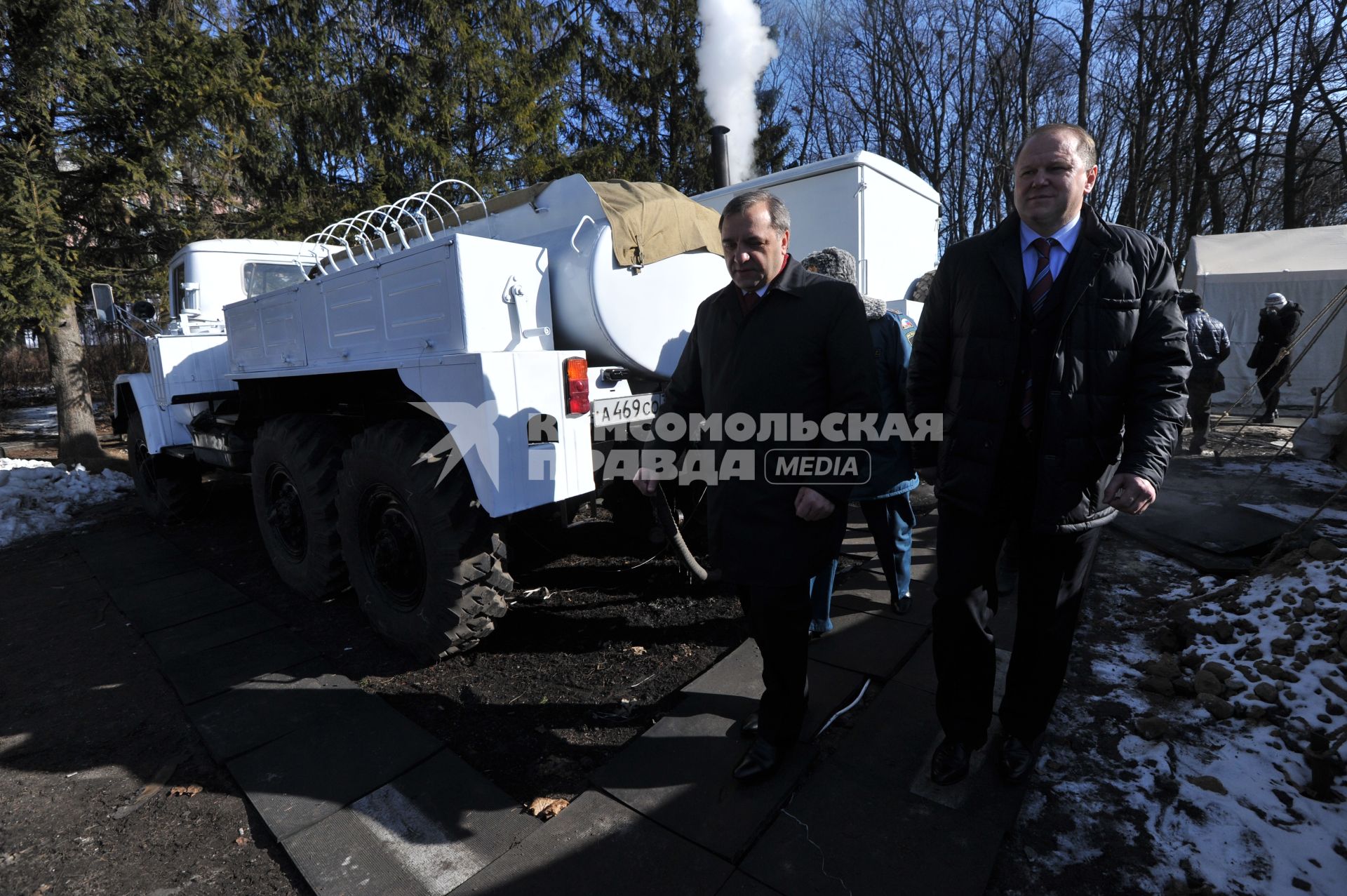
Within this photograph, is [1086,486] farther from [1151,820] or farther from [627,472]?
[627,472]

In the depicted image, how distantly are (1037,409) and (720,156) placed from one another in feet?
20.5

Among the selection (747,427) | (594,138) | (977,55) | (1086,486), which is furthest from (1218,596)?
(977,55)

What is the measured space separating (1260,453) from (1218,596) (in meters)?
5.18

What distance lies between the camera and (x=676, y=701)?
265 cm

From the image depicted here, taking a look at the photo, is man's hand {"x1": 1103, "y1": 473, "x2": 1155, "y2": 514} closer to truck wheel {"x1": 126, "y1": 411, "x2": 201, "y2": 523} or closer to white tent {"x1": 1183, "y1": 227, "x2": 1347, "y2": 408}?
truck wheel {"x1": 126, "y1": 411, "x2": 201, "y2": 523}

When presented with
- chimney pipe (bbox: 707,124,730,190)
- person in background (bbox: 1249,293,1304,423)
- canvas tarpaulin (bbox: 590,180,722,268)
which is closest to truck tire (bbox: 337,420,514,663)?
canvas tarpaulin (bbox: 590,180,722,268)

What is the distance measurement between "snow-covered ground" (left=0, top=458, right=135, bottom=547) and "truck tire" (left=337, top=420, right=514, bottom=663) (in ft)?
18.0

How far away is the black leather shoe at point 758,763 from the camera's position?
208 cm

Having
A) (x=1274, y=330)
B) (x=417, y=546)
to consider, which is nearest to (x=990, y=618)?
(x=417, y=546)

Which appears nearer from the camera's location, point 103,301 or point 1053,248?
point 1053,248

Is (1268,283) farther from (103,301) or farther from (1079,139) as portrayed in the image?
(103,301)

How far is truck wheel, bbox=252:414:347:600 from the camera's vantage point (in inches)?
138

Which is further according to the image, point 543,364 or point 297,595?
point 297,595

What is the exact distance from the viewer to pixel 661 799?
2.05 meters
